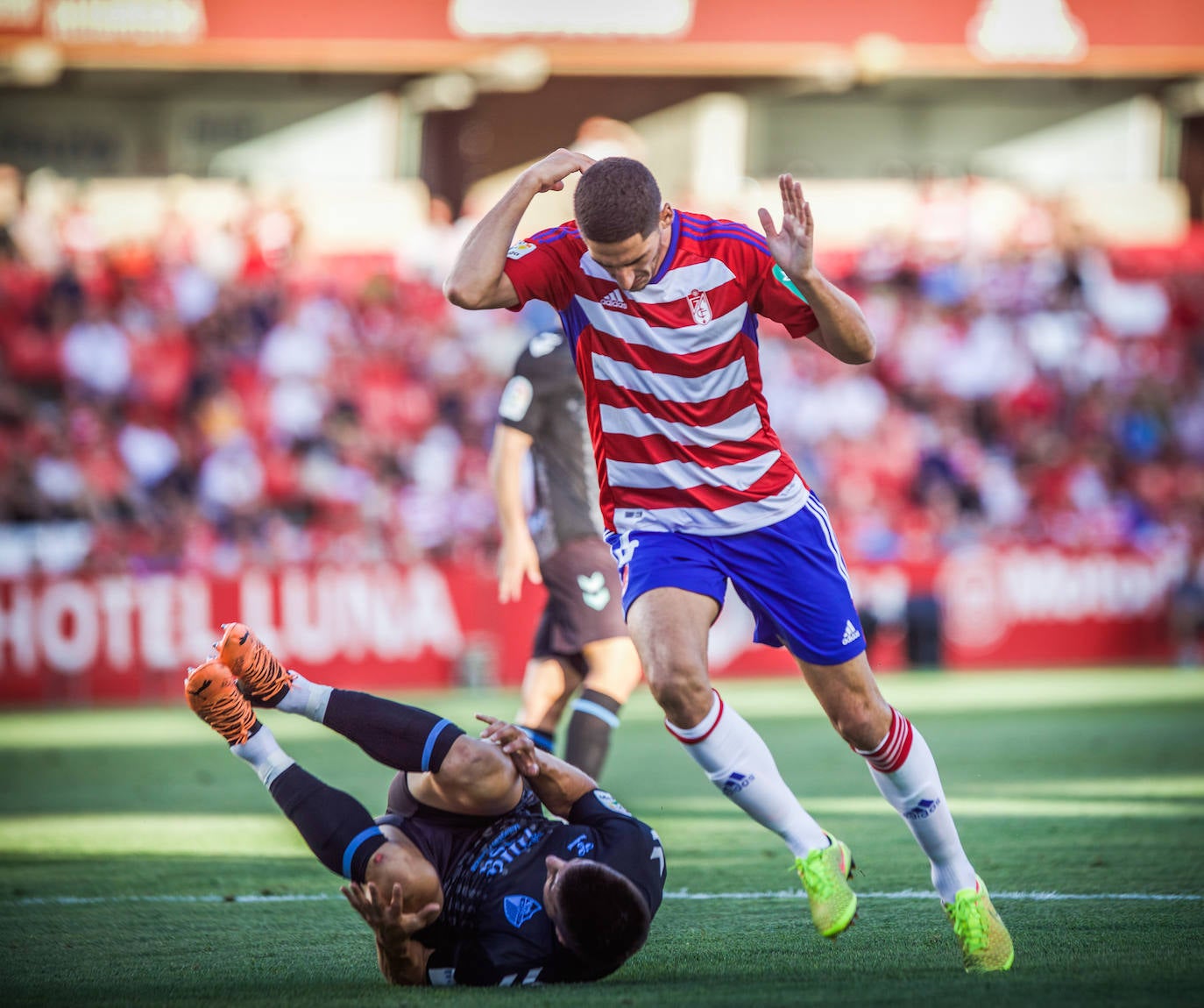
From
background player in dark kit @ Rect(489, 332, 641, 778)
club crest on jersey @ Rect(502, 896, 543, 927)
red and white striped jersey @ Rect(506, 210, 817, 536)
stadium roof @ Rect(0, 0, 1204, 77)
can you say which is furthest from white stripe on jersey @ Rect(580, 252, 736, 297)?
stadium roof @ Rect(0, 0, 1204, 77)

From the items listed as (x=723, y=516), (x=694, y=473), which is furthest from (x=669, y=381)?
(x=723, y=516)

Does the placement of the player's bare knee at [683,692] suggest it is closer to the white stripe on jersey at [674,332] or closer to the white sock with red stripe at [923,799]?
the white sock with red stripe at [923,799]

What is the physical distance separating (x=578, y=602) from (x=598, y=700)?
1.55 ft

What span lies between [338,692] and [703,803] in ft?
12.8

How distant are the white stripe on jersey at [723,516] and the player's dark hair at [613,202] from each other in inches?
36.1

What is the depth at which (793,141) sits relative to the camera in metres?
24.7

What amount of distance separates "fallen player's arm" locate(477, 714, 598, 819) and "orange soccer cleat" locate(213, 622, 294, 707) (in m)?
0.71

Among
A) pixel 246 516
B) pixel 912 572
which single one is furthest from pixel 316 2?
pixel 912 572

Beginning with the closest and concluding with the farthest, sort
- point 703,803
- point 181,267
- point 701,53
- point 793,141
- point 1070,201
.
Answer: point 703,803 < point 181,267 < point 701,53 < point 1070,201 < point 793,141

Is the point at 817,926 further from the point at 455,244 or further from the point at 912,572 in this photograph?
the point at 455,244

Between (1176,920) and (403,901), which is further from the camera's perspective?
(1176,920)

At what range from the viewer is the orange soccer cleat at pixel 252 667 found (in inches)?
191

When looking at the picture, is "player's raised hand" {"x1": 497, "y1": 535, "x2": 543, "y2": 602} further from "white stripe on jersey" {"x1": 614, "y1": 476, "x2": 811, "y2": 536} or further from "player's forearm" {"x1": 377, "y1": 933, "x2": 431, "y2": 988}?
"player's forearm" {"x1": 377, "y1": 933, "x2": 431, "y2": 988}

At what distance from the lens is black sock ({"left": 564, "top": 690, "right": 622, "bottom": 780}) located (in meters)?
6.92
